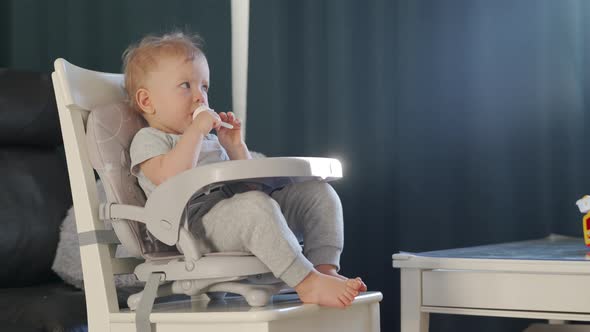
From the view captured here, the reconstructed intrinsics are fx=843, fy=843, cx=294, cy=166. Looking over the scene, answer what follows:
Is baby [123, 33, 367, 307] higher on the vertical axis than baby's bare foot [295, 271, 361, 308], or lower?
higher

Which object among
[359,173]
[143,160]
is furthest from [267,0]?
[143,160]

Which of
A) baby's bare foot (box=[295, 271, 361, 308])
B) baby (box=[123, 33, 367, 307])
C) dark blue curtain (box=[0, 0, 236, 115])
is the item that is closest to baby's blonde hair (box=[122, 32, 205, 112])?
baby (box=[123, 33, 367, 307])

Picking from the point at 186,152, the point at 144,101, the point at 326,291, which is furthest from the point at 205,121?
the point at 326,291

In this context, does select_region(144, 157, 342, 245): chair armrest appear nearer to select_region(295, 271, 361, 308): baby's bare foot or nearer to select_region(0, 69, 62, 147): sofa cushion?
select_region(295, 271, 361, 308): baby's bare foot

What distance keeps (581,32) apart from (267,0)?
0.87 metres

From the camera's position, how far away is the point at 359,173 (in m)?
2.33

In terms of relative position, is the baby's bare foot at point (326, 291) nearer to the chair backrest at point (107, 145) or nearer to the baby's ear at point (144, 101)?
the chair backrest at point (107, 145)

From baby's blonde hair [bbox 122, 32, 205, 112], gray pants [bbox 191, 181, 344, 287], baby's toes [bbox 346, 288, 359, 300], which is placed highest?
baby's blonde hair [bbox 122, 32, 205, 112]

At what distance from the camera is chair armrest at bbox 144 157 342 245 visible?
1223 millimetres

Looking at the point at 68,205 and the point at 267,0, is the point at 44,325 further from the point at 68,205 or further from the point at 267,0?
the point at 267,0

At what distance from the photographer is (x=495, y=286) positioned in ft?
4.52

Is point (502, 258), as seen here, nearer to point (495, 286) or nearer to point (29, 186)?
point (495, 286)

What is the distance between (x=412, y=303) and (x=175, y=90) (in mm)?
538

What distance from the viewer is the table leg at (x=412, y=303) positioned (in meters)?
1.42
